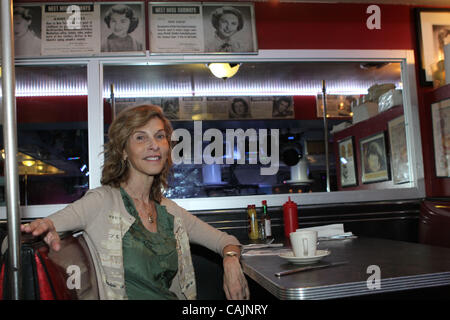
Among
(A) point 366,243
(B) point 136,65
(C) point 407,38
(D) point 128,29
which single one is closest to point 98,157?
(B) point 136,65

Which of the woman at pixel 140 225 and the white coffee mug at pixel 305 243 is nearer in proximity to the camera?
the white coffee mug at pixel 305 243

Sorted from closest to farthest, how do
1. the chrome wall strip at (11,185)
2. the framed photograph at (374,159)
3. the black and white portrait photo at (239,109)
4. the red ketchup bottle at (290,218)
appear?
the chrome wall strip at (11,185) < the red ketchup bottle at (290,218) < the framed photograph at (374,159) < the black and white portrait photo at (239,109)

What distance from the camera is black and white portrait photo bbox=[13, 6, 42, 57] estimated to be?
288 cm

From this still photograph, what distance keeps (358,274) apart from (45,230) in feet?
3.33

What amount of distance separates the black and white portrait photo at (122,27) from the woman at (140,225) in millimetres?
1014

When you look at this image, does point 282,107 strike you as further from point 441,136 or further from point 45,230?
point 45,230

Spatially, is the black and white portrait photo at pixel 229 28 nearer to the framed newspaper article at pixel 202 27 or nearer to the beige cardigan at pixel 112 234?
the framed newspaper article at pixel 202 27

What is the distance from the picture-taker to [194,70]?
326 cm

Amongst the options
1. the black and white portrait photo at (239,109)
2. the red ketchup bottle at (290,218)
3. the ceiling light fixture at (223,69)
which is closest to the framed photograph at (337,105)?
the black and white portrait photo at (239,109)

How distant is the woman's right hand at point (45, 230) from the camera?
130 cm

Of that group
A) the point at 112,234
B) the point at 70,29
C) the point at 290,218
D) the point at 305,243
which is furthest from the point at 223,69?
the point at 305,243

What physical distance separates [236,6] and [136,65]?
844mm

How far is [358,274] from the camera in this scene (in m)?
1.30

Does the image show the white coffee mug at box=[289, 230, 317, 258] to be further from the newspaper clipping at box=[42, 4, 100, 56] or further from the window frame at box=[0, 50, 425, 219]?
the newspaper clipping at box=[42, 4, 100, 56]
